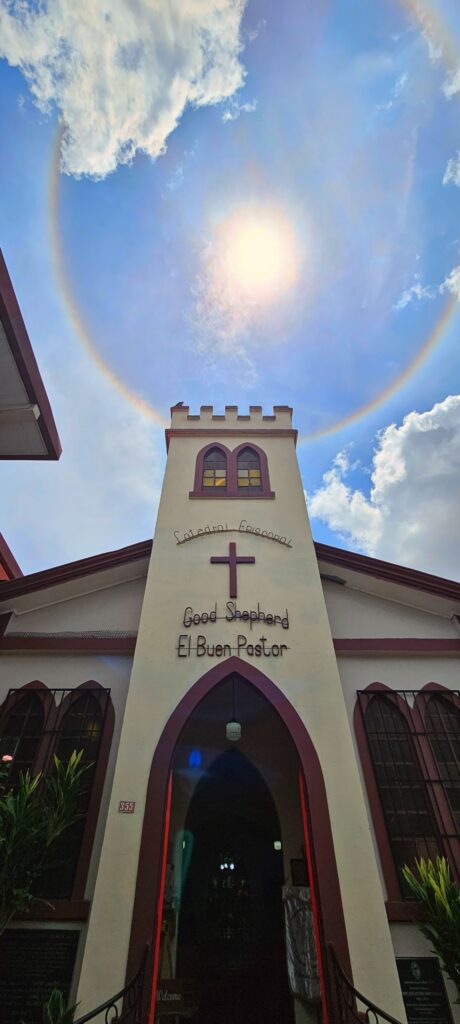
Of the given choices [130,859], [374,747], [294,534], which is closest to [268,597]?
[294,534]

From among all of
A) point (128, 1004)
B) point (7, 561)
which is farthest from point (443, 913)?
point (7, 561)

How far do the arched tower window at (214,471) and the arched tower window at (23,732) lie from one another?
491 centimetres

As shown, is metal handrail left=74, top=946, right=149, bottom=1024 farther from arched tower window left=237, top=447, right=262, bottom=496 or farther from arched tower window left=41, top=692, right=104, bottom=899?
arched tower window left=237, top=447, right=262, bottom=496

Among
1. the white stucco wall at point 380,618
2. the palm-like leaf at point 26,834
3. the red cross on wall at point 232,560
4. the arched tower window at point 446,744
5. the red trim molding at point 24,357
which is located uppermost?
the red trim molding at point 24,357

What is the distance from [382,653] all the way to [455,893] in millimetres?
3313

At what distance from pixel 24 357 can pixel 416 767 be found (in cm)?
827

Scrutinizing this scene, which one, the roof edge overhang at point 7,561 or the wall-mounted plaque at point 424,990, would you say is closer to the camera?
the wall-mounted plaque at point 424,990

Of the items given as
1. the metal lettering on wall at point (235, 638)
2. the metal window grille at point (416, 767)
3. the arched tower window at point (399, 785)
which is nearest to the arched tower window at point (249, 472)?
the metal lettering on wall at point (235, 638)

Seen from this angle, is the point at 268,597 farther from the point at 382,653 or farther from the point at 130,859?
the point at 130,859

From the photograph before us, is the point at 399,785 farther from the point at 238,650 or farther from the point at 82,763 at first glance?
the point at 82,763

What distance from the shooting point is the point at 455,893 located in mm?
4852

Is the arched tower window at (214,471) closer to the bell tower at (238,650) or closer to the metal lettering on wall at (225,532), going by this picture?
the bell tower at (238,650)

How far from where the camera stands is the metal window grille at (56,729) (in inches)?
267

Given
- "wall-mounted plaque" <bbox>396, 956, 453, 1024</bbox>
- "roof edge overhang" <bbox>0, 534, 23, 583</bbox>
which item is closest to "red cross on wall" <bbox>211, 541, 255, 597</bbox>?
"wall-mounted plaque" <bbox>396, 956, 453, 1024</bbox>
